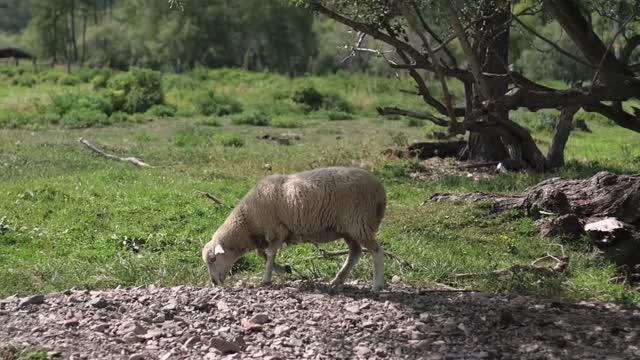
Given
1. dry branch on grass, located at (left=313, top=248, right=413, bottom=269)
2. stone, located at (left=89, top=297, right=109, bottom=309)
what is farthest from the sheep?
stone, located at (left=89, top=297, right=109, bottom=309)

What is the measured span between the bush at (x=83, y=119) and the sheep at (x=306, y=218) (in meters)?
21.7

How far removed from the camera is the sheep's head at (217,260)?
9.20 meters

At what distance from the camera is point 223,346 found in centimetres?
682

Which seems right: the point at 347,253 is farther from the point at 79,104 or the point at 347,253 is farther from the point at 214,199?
the point at 79,104

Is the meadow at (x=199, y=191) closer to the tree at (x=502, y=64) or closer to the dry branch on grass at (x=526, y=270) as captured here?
the dry branch on grass at (x=526, y=270)

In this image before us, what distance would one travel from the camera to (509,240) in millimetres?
11602

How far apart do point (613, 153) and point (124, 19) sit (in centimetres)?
8004

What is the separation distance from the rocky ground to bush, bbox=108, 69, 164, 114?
2643 centimetres

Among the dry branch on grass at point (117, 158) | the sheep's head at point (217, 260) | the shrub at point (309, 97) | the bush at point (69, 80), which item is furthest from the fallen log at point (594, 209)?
the bush at point (69, 80)

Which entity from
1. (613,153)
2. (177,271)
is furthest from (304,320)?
(613,153)

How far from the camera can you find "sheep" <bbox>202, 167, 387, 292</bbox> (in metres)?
8.66

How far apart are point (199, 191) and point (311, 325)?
784 centimetres

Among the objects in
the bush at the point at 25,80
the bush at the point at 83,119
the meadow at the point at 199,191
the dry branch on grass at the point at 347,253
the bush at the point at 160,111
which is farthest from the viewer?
the bush at the point at 25,80

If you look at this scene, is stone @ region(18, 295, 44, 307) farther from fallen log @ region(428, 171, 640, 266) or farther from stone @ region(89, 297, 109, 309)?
fallen log @ region(428, 171, 640, 266)
